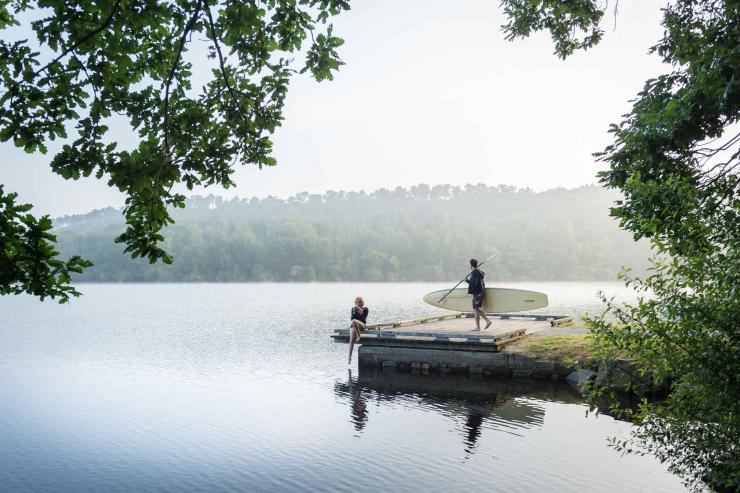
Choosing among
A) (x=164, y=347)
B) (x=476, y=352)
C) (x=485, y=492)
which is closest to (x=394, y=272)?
(x=164, y=347)

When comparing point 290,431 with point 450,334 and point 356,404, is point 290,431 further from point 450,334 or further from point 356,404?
point 450,334

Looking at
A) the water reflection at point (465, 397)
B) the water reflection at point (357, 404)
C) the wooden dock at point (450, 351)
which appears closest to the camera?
the water reflection at point (465, 397)

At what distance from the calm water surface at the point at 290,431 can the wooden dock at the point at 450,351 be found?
A: 51 cm

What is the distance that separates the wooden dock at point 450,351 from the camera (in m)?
17.5

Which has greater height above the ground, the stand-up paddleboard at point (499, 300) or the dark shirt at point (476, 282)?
the dark shirt at point (476, 282)

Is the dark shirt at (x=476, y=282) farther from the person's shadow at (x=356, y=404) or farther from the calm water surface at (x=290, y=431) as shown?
the person's shadow at (x=356, y=404)

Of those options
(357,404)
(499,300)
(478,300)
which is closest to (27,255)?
(357,404)

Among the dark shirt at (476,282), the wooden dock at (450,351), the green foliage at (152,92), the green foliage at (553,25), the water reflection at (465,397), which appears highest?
the green foliage at (553,25)

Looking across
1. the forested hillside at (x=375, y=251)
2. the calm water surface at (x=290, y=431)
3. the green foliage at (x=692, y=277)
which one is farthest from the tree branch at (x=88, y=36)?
the forested hillside at (x=375, y=251)

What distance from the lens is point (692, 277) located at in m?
6.61

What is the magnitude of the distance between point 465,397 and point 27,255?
12.8m

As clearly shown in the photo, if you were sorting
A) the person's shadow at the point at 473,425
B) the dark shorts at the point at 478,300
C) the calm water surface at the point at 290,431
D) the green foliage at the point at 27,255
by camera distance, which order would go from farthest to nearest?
the dark shorts at the point at 478,300
the person's shadow at the point at 473,425
the calm water surface at the point at 290,431
the green foliage at the point at 27,255

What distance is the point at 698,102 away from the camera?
9.02m

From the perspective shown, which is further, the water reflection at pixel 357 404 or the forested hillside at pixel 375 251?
the forested hillside at pixel 375 251
